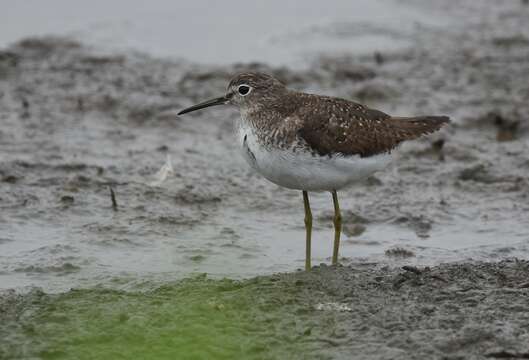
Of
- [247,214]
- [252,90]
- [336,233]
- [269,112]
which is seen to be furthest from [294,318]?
[247,214]

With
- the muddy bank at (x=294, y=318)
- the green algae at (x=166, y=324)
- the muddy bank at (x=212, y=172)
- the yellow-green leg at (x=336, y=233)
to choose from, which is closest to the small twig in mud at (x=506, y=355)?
the muddy bank at (x=294, y=318)

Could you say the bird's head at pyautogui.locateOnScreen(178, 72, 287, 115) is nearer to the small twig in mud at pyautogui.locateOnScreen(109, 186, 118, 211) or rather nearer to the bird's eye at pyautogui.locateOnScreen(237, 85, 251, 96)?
the bird's eye at pyautogui.locateOnScreen(237, 85, 251, 96)

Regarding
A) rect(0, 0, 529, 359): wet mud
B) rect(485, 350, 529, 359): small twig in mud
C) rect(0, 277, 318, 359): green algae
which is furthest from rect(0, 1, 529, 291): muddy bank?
rect(485, 350, 529, 359): small twig in mud

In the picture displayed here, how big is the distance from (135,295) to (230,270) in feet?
3.97

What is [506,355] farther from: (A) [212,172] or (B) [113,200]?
(A) [212,172]

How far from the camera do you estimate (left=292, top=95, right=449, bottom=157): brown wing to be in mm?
7145

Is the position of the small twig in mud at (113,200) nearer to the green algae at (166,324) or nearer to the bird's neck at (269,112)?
the bird's neck at (269,112)

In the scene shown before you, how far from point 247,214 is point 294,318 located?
311 centimetres

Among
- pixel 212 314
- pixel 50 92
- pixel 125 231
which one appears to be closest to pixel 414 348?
pixel 212 314

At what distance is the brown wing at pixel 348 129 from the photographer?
7.14 metres

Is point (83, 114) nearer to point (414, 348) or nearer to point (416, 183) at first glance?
point (416, 183)

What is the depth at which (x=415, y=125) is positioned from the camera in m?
7.95

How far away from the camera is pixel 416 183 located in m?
9.68

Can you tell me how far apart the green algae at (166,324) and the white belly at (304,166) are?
853mm
